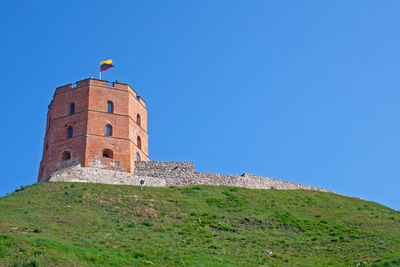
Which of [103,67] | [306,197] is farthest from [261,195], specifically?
[103,67]

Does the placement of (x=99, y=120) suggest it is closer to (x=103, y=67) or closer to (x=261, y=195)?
(x=103, y=67)

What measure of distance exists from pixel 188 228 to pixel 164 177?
40.8 ft

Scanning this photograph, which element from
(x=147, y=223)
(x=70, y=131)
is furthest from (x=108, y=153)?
(x=147, y=223)

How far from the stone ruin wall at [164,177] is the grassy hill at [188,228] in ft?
5.29

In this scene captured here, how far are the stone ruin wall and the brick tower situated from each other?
3.70 ft

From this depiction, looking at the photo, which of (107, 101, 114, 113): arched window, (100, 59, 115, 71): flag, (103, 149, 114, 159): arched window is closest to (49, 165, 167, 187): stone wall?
(103, 149, 114, 159): arched window

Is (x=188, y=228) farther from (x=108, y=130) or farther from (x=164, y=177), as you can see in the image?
(x=108, y=130)

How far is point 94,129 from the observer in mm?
46500

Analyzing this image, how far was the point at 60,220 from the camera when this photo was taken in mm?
31594

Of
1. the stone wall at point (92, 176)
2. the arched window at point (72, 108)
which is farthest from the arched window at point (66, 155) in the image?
the arched window at point (72, 108)

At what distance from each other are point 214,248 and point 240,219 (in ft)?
24.3

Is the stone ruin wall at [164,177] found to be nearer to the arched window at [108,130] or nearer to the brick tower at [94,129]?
the brick tower at [94,129]

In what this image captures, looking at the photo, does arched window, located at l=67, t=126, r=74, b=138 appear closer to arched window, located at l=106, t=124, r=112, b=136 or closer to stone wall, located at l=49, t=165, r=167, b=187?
arched window, located at l=106, t=124, r=112, b=136

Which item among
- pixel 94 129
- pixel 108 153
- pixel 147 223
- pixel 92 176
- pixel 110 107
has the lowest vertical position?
pixel 147 223
